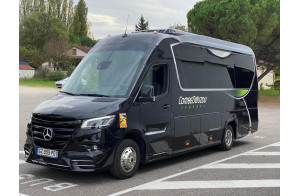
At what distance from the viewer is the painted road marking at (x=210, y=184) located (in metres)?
6.73

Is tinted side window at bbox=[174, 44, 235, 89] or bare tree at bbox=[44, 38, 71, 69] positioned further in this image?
bare tree at bbox=[44, 38, 71, 69]

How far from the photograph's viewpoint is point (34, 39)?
94.2 metres

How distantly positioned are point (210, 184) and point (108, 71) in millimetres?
2902

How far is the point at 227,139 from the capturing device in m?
10.9

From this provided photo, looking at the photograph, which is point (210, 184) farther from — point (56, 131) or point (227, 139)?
point (227, 139)

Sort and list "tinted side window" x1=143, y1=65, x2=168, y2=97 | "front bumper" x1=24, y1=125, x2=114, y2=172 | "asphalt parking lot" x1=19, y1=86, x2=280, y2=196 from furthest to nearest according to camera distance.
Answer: "tinted side window" x1=143, y1=65, x2=168, y2=97, "front bumper" x1=24, y1=125, x2=114, y2=172, "asphalt parking lot" x1=19, y1=86, x2=280, y2=196

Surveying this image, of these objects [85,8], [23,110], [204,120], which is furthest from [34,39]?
[204,120]

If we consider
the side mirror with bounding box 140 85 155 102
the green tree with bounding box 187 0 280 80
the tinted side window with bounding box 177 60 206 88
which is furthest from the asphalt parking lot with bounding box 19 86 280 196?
the green tree with bounding box 187 0 280 80

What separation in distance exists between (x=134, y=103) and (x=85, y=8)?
10930 cm

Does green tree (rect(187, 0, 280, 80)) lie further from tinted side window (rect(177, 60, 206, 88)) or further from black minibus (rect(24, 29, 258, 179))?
tinted side window (rect(177, 60, 206, 88))

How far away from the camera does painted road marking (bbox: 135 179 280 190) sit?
6730 millimetres

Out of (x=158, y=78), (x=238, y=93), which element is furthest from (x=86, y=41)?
(x=158, y=78)

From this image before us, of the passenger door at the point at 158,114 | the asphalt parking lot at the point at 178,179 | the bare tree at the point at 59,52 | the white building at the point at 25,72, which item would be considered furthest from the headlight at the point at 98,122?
the bare tree at the point at 59,52

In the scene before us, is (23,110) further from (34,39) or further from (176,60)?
(34,39)
